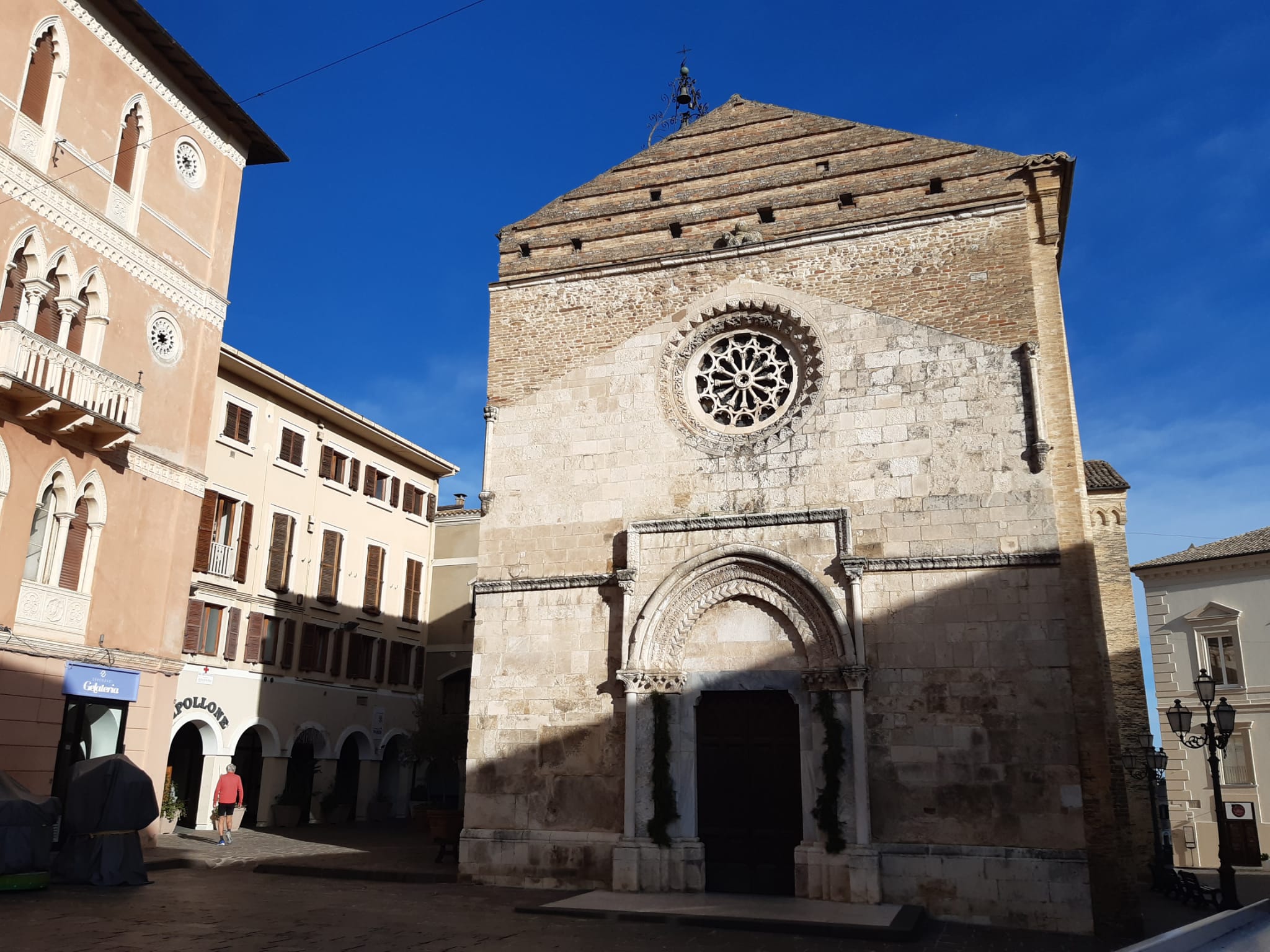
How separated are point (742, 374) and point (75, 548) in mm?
11105

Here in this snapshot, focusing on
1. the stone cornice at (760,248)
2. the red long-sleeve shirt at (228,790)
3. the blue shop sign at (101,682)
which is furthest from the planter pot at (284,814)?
the stone cornice at (760,248)

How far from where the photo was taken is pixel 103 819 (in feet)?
41.1

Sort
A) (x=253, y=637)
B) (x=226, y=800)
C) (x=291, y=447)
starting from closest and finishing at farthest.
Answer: (x=226, y=800) → (x=253, y=637) → (x=291, y=447)

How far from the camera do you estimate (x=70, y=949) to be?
8.20m

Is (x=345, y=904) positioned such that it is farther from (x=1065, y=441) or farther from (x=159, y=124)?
(x=159, y=124)

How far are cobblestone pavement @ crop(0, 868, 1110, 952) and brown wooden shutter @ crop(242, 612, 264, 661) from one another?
36.6 ft

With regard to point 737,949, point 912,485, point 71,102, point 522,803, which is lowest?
point 737,949

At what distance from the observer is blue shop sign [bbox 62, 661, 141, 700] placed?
15617mm

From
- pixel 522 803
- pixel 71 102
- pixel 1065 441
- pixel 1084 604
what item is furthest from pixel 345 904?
pixel 71 102

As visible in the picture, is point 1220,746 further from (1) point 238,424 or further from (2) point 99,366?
(1) point 238,424

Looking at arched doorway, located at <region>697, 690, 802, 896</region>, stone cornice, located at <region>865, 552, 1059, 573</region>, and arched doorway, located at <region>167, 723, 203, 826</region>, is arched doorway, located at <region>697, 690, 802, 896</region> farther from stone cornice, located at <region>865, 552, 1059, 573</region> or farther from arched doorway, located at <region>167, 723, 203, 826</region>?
arched doorway, located at <region>167, 723, 203, 826</region>

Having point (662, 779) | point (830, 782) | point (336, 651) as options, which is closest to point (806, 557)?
point (830, 782)

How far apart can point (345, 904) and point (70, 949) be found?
151 inches

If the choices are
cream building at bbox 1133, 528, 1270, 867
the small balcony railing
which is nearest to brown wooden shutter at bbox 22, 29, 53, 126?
the small balcony railing
